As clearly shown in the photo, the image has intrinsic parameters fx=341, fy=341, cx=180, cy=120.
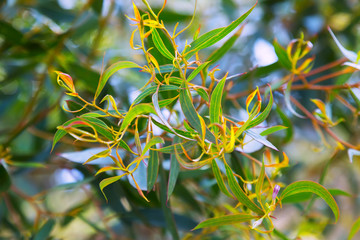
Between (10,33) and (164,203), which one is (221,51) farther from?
(10,33)

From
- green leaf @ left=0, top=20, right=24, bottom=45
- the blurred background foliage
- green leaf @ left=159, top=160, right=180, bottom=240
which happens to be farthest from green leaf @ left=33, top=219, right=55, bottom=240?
green leaf @ left=0, top=20, right=24, bottom=45

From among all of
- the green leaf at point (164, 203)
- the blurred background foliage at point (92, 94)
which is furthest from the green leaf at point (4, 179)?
the green leaf at point (164, 203)

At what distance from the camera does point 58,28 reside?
0.97m

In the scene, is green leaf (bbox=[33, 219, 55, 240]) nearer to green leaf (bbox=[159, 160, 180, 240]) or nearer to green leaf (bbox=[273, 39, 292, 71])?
green leaf (bbox=[159, 160, 180, 240])

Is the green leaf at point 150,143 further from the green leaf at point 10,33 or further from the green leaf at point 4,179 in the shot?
the green leaf at point 10,33

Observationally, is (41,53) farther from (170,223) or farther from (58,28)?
(170,223)

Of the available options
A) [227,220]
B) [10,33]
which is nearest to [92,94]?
[10,33]

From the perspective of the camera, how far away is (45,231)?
0.61 m

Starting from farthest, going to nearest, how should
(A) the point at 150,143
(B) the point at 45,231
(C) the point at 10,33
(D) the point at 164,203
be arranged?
(C) the point at 10,33
(B) the point at 45,231
(D) the point at 164,203
(A) the point at 150,143

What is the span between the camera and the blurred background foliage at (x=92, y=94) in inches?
25.1

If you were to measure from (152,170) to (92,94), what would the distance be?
0.47 meters

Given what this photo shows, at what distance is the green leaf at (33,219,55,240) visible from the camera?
59cm

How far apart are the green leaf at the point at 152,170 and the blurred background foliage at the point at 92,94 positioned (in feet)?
0.28

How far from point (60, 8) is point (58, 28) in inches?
5.6
